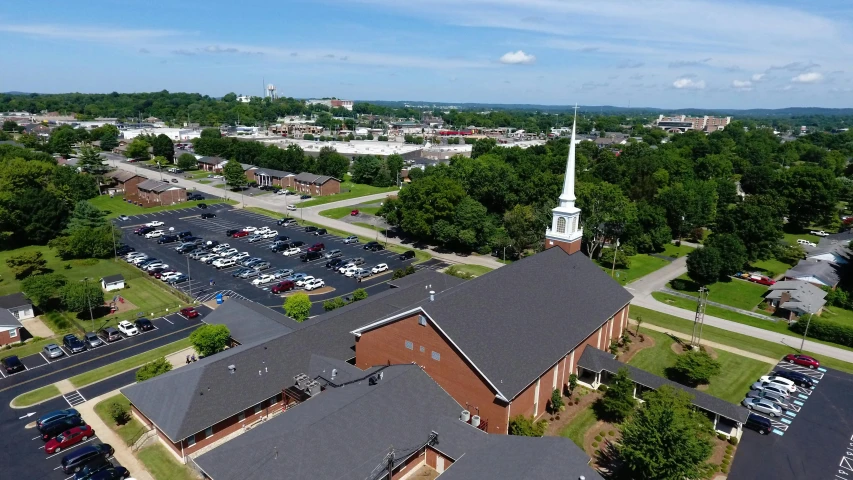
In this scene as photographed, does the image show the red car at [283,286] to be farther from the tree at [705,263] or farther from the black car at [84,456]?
the tree at [705,263]

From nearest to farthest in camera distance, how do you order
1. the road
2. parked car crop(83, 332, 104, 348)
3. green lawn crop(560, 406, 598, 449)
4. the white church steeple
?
1. green lawn crop(560, 406, 598, 449)
2. the white church steeple
3. parked car crop(83, 332, 104, 348)
4. the road

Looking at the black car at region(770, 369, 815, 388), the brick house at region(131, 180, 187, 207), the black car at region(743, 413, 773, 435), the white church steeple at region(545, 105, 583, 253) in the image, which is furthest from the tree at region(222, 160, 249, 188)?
the black car at region(743, 413, 773, 435)

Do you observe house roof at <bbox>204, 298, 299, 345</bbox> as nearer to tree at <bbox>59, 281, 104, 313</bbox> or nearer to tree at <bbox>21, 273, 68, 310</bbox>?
tree at <bbox>59, 281, 104, 313</bbox>

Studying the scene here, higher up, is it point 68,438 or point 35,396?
point 68,438

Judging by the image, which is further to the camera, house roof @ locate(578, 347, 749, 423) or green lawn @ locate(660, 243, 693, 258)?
green lawn @ locate(660, 243, 693, 258)

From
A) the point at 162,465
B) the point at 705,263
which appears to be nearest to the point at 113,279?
the point at 162,465

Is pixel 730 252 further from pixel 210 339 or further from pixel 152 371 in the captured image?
pixel 152 371
